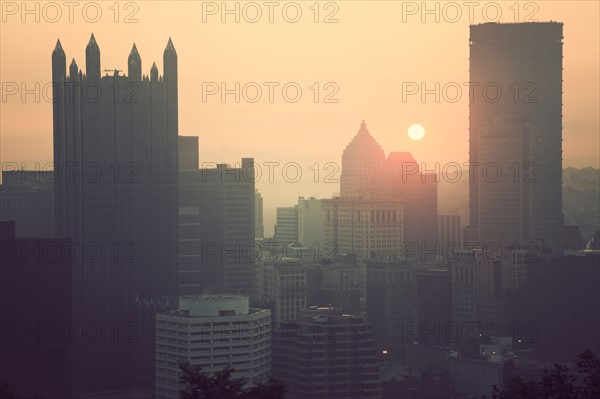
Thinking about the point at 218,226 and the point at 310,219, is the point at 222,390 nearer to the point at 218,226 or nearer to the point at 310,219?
the point at 218,226

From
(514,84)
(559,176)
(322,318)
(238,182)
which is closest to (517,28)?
(514,84)

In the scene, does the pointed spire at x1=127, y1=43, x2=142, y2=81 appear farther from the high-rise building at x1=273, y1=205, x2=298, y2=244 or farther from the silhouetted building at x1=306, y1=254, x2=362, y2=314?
the high-rise building at x1=273, y1=205, x2=298, y2=244

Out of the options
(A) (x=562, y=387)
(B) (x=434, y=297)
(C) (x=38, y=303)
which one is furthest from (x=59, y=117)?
(A) (x=562, y=387)

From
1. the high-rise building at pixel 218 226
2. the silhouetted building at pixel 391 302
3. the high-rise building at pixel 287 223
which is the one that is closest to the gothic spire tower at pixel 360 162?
the high-rise building at pixel 287 223

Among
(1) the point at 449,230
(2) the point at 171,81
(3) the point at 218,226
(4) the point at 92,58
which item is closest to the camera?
(4) the point at 92,58

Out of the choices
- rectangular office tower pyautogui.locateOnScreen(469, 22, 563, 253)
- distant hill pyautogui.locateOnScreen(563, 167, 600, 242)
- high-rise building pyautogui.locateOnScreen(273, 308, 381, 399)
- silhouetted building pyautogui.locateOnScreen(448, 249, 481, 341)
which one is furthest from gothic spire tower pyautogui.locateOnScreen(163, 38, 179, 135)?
distant hill pyautogui.locateOnScreen(563, 167, 600, 242)

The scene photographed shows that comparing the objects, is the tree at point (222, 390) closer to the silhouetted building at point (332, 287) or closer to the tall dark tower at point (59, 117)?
the tall dark tower at point (59, 117)

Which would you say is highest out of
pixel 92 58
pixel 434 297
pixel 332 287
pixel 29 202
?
pixel 92 58
